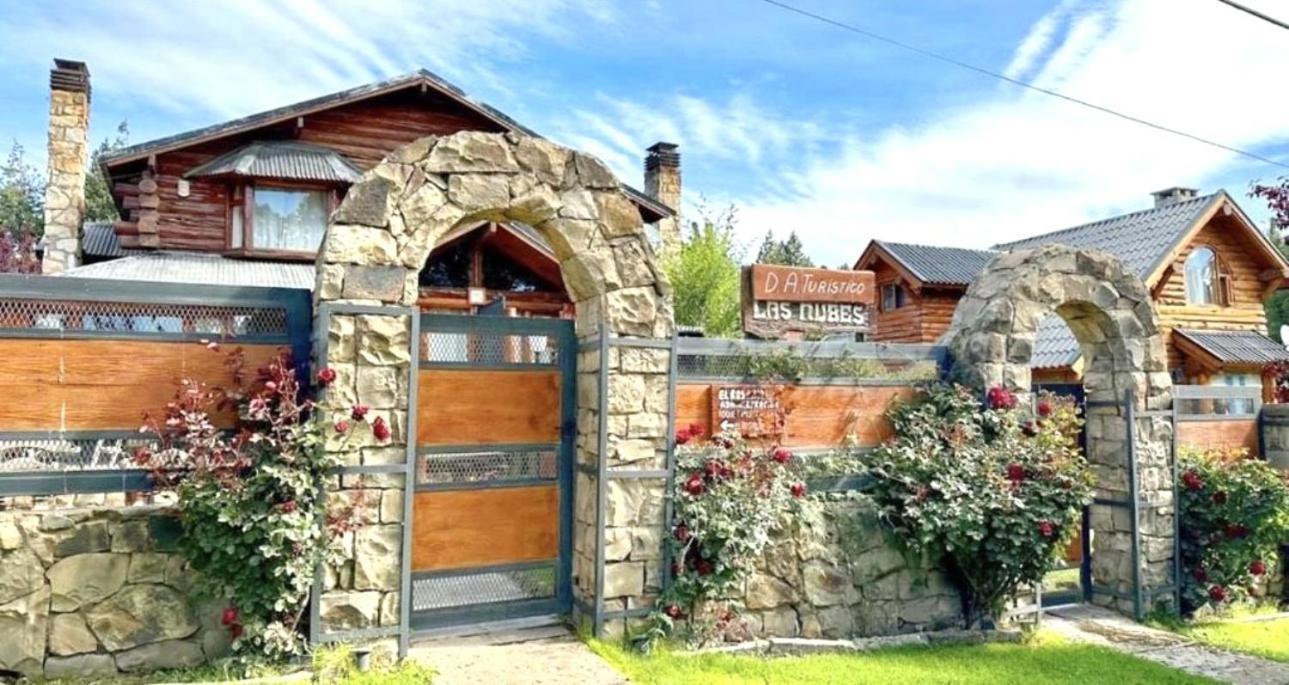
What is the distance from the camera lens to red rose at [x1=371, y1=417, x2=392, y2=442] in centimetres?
426

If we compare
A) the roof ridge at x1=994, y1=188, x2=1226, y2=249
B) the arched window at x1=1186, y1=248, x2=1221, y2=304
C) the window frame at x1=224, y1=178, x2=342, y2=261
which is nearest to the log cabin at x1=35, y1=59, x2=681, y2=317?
the window frame at x1=224, y1=178, x2=342, y2=261

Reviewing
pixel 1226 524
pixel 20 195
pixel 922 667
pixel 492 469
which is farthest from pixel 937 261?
pixel 20 195

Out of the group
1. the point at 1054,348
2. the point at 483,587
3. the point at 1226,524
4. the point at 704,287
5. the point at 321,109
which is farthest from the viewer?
the point at 704,287

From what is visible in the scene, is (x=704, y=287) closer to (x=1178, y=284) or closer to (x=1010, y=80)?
(x=1010, y=80)

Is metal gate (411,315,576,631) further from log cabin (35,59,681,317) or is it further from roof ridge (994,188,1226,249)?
roof ridge (994,188,1226,249)

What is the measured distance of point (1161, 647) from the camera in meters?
6.04

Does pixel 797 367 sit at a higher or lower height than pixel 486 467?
higher

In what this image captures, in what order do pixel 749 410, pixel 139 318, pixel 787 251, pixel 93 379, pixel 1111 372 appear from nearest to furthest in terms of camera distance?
pixel 93 379, pixel 139 318, pixel 749 410, pixel 1111 372, pixel 787 251

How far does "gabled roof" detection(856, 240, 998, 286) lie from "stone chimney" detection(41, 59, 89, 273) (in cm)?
1639

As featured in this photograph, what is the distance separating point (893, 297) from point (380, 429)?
16.9 metres

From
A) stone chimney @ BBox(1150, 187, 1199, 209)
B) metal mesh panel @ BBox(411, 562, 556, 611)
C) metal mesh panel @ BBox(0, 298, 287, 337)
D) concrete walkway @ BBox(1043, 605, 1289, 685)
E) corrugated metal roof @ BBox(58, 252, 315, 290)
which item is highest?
stone chimney @ BBox(1150, 187, 1199, 209)

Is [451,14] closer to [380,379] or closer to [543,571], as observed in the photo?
[380,379]

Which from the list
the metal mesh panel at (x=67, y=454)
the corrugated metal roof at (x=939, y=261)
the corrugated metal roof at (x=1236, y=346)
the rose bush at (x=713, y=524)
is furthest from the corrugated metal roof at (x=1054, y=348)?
the metal mesh panel at (x=67, y=454)

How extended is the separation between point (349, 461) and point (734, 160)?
68.6 ft
